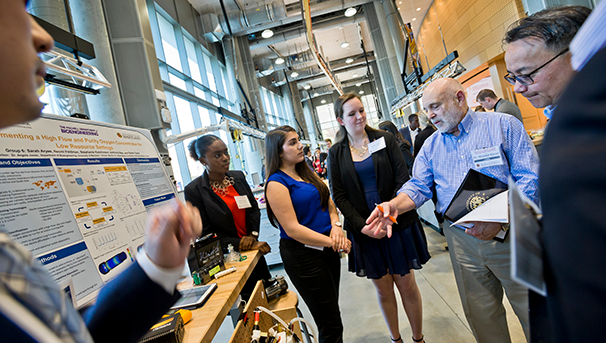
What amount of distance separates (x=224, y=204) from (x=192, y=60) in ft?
25.6

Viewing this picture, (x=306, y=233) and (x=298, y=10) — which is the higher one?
(x=298, y=10)

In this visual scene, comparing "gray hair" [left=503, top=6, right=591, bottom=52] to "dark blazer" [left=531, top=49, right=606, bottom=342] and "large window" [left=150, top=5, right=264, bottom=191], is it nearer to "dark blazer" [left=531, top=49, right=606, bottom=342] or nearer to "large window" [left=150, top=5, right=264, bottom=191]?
"dark blazer" [left=531, top=49, right=606, bottom=342]

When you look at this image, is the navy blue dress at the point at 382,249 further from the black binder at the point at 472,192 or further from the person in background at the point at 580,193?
the person in background at the point at 580,193

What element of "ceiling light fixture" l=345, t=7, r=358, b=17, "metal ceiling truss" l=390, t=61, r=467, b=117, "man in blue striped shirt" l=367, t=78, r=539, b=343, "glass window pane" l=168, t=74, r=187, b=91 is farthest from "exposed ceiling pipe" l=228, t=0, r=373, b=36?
"man in blue striped shirt" l=367, t=78, r=539, b=343

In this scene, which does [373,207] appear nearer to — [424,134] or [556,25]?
[556,25]

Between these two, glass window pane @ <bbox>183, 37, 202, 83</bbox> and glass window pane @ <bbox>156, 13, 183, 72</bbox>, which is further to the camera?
glass window pane @ <bbox>183, 37, 202, 83</bbox>

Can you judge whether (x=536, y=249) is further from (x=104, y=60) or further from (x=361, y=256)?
(x=104, y=60)

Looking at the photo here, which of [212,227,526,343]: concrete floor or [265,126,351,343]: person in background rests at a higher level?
[265,126,351,343]: person in background

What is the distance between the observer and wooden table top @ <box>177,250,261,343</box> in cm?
126

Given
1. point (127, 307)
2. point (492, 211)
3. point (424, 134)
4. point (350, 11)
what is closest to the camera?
point (127, 307)

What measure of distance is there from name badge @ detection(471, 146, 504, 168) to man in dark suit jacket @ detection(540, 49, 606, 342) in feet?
4.30

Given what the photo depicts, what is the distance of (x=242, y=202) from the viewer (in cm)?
258

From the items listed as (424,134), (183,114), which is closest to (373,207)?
(424,134)

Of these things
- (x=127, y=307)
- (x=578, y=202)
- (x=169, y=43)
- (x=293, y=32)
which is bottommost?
(x=127, y=307)
